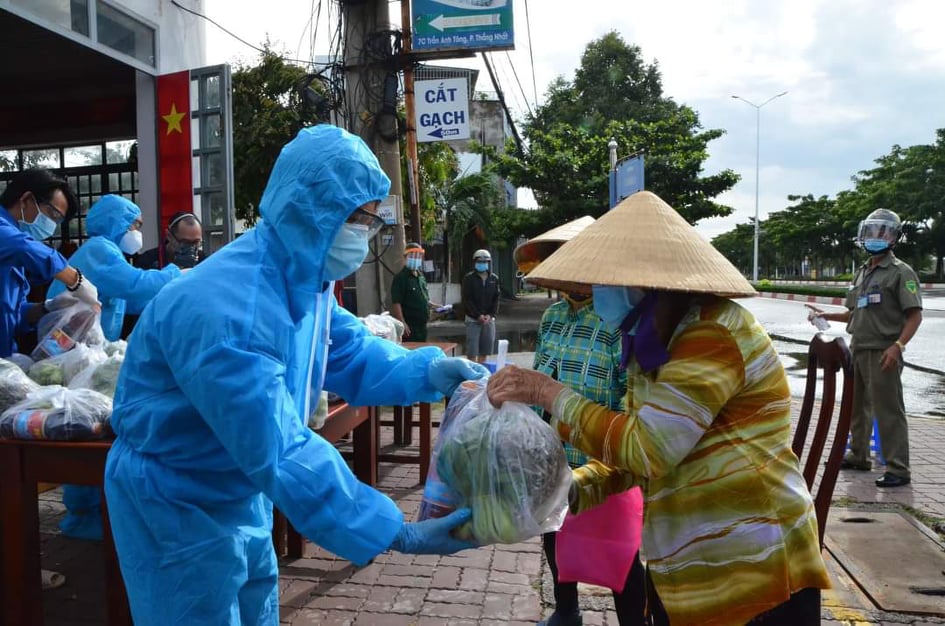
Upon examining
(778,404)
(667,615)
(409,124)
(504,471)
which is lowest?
(667,615)

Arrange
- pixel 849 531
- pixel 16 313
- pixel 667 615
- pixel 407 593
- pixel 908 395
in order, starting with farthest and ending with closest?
pixel 908 395, pixel 849 531, pixel 16 313, pixel 407 593, pixel 667 615

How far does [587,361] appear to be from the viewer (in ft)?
8.32

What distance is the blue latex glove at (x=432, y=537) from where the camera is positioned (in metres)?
1.40

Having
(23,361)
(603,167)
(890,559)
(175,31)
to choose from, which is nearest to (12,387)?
(23,361)

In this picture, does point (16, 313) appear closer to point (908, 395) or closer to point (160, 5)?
point (160, 5)

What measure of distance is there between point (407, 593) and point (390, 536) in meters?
2.14

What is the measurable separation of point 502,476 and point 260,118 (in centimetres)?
1294

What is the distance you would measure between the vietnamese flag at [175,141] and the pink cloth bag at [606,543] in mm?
5812

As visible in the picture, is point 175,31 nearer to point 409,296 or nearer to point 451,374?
point 409,296

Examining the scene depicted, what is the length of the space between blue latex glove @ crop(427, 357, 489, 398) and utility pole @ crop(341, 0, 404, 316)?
6.10m

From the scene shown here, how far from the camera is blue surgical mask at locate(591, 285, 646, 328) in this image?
65.1 inches

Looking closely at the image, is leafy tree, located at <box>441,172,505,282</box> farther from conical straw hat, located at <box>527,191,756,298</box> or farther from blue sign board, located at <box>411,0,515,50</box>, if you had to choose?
conical straw hat, located at <box>527,191,756,298</box>

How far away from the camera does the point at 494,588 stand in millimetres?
3336

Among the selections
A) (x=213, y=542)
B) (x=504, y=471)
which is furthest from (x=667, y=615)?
(x=213, y=542)
